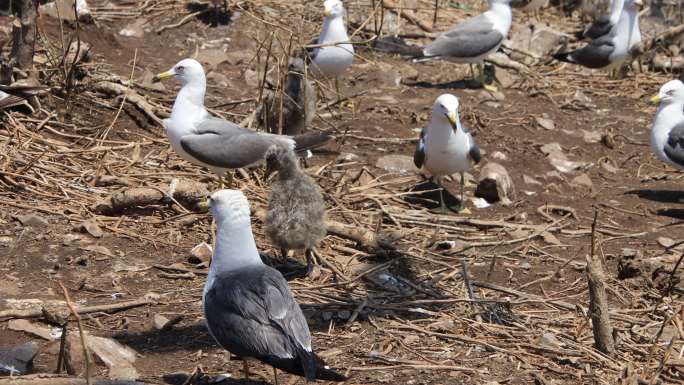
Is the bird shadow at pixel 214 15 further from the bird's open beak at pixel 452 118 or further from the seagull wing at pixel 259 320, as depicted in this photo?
the seagull wing at pixel 259 320

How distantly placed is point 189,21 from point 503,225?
5419mm

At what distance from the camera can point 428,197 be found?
8.69m

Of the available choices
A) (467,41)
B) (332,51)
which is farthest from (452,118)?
(467,41)

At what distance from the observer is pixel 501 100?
11.1 m

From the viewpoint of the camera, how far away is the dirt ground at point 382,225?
5652 mm

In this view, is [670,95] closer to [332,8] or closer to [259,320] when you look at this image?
[332,8]

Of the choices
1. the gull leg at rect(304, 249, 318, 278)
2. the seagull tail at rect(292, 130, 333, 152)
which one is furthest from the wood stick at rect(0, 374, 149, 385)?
the seagull tail at rect(292, 130, 333, 152)

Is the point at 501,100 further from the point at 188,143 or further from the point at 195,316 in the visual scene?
the point at 195,316

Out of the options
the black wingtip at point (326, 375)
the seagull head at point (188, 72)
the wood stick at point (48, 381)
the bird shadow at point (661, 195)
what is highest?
the seagull head at point (188, 72)

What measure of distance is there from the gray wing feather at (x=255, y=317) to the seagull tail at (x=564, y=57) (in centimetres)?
794

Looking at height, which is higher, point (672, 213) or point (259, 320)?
point (259, 320)

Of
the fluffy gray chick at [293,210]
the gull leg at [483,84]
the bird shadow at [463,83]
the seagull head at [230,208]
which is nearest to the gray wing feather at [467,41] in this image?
the gull leg at [483,84]

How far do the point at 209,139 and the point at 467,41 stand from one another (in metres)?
4.83

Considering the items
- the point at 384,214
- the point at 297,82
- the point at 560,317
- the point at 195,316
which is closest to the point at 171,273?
the point at 195,316
